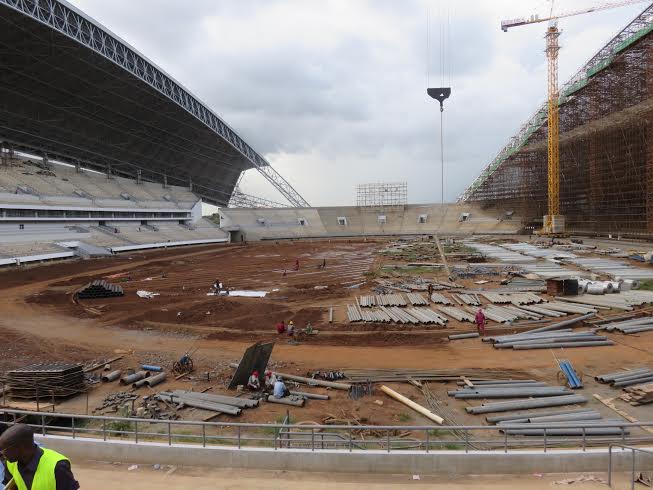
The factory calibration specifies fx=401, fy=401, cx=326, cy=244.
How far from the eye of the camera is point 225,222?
260ft

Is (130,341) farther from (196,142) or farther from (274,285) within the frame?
(196,142)

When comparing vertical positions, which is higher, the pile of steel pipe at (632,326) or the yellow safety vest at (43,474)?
the yellow safety vest at (43,474)

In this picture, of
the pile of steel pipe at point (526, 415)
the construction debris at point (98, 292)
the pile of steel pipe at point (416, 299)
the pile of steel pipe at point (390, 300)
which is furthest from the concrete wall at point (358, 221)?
the pile of steel pipe at point (526, 415)

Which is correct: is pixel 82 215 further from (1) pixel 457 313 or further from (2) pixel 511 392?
(2) pixel 511 392

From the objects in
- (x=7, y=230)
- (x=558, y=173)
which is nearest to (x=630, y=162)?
(x=558, y=173)

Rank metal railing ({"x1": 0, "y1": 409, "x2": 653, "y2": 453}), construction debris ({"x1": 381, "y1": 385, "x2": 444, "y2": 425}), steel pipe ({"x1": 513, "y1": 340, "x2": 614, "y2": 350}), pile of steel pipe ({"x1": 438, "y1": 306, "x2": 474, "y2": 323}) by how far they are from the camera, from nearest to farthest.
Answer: metal railing ({"x1": 0, "y1": 409, "x2": 653, "y2": 453}) → construction debris ({"x1": 381, "y1": 385, "x2": 444, "y2": 425}) → steel pipe ({"x1": 513, "y1": 340, "x2": 614, "y2": 350}) → pile of steel pipe ({"x1": 438, "y1": 306, "x2": 474, "y2": 323})

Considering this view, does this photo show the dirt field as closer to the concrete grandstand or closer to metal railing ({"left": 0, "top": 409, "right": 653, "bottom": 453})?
metal railing ({"left": 0, "top": 409, "right": 653, "bottom": 453})

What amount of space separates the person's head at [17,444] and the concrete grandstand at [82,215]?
4337 cm

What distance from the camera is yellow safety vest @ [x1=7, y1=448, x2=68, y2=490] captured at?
2760 millimetres

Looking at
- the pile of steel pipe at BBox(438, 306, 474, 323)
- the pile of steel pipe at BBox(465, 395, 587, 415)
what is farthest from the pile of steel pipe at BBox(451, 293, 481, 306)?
the pile of steel pipe at BBox(465, 395, 587, 415)

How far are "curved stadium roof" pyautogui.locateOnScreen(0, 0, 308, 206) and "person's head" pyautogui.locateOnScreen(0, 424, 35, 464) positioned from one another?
130 feet

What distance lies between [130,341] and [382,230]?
215 ft

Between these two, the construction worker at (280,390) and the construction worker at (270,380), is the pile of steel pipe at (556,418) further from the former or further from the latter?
the construction worker at (270,380)

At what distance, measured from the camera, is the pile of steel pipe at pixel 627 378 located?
404 inches
